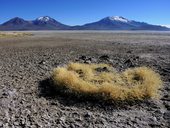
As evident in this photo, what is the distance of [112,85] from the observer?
36.3 feet

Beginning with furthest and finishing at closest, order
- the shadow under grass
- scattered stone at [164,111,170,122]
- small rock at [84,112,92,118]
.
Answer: the shadow under grass → small rock at [84,112,92,118] → scattered stone at [164,111,170,122]

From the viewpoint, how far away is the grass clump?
10406 millimetres

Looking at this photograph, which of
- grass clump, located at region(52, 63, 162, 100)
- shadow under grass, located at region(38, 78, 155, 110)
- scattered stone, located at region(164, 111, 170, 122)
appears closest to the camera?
scattered stone, located at region(164, 111, 170, 122)

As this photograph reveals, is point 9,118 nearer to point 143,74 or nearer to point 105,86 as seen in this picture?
point 105,86

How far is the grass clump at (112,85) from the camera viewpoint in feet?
34.1

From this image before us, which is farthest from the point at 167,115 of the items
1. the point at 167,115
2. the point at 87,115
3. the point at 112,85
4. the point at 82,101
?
the point at 82,101

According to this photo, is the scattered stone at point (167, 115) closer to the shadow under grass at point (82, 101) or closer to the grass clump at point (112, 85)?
the shadow under grass at point (82, 101)

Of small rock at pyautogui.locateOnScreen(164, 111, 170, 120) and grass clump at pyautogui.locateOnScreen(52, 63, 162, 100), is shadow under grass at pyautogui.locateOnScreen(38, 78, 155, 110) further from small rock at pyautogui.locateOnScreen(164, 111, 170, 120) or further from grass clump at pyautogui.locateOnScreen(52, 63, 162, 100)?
small rock at pyautogui.locateOnScreen(164, 111, 170, 120)

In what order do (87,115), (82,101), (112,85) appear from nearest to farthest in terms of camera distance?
(87,115) < (82,101) < (112,85)

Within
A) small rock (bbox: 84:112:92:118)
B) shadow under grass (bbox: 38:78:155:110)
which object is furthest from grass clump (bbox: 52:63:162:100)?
small rock (bbox: 84:112:92:118)

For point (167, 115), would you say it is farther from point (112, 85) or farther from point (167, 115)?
point (112, 85)

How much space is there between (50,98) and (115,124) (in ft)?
9.48

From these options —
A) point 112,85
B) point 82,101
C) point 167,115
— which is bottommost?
point 167,115

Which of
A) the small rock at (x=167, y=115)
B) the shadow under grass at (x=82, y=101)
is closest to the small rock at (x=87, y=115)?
the shadow under grass at (x=82, y=101)
